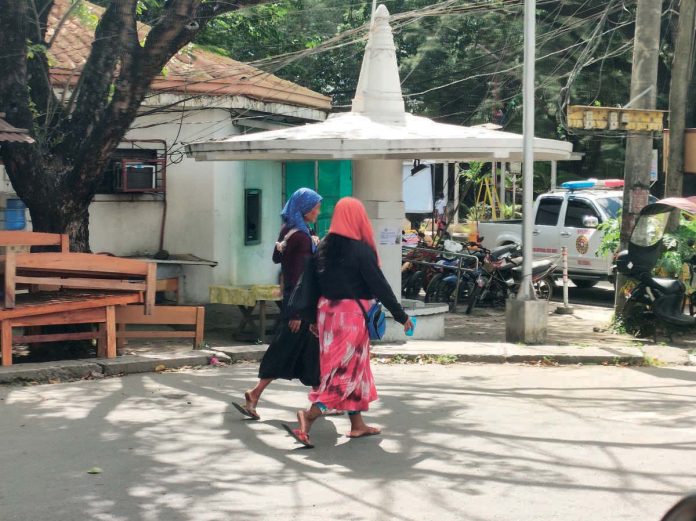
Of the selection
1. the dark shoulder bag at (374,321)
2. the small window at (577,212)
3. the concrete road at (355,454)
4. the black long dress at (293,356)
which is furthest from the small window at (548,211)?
the dark shoulder bag at (374,321)

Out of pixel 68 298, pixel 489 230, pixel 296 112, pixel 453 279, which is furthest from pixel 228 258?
pixel 489 230

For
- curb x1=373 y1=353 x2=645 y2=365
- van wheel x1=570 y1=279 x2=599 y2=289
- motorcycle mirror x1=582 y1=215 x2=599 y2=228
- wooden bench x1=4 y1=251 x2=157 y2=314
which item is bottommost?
curb x1=373 y1=353 x2=645 y2=365

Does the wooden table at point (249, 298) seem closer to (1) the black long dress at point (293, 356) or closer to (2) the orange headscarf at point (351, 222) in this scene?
(1) the black long dress at point (293, 356)

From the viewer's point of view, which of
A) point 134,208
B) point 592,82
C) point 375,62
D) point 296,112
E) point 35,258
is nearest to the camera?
point 35,258

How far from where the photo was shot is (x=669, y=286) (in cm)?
1209

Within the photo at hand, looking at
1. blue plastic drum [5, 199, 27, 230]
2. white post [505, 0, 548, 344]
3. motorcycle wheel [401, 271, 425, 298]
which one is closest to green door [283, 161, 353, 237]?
motorcycle wheel [401, 271, 425, 298]

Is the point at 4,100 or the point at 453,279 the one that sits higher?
the point at 4,100

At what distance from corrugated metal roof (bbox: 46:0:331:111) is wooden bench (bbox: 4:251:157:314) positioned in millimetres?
3711

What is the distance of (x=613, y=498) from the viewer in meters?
5.65

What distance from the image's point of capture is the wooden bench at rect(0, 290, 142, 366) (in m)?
9.44

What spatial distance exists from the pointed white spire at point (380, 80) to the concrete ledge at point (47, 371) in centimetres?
451

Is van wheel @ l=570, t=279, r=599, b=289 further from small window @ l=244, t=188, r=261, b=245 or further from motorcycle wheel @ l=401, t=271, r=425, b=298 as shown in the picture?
small window @ l=244, t=188, r=261, b=245

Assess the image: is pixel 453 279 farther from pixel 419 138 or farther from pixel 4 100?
pixel 4 100

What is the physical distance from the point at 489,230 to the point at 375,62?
8.68 meters
